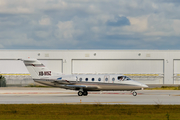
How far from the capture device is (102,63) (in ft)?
249

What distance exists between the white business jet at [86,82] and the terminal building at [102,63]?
122 feet

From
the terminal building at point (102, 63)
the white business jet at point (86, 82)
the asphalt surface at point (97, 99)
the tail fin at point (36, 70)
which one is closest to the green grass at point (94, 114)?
the asphalt surface at point (97, 99)

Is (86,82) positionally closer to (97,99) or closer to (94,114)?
(97,99)

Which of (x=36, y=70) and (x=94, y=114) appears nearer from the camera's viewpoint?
(x=94, y=114)

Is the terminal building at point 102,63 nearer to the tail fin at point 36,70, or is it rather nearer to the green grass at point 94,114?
the tail fin at point 36,70

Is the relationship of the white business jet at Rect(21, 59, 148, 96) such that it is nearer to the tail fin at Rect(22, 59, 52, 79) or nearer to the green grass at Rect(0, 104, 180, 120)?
the tail fin at Rect(22, 59, 52, 79)

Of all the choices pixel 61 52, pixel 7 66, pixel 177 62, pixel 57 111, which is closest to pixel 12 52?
pixel 7 66

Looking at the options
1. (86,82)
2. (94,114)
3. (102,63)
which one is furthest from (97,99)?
(102,63)

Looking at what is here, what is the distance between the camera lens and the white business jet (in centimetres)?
3669

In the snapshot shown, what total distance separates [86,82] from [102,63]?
127ft

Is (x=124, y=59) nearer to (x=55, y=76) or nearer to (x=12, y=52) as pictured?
(x=12, y=52)

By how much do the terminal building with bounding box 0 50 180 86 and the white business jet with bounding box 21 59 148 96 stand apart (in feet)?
122

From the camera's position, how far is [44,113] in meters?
21.0

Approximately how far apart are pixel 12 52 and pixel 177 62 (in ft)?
134
